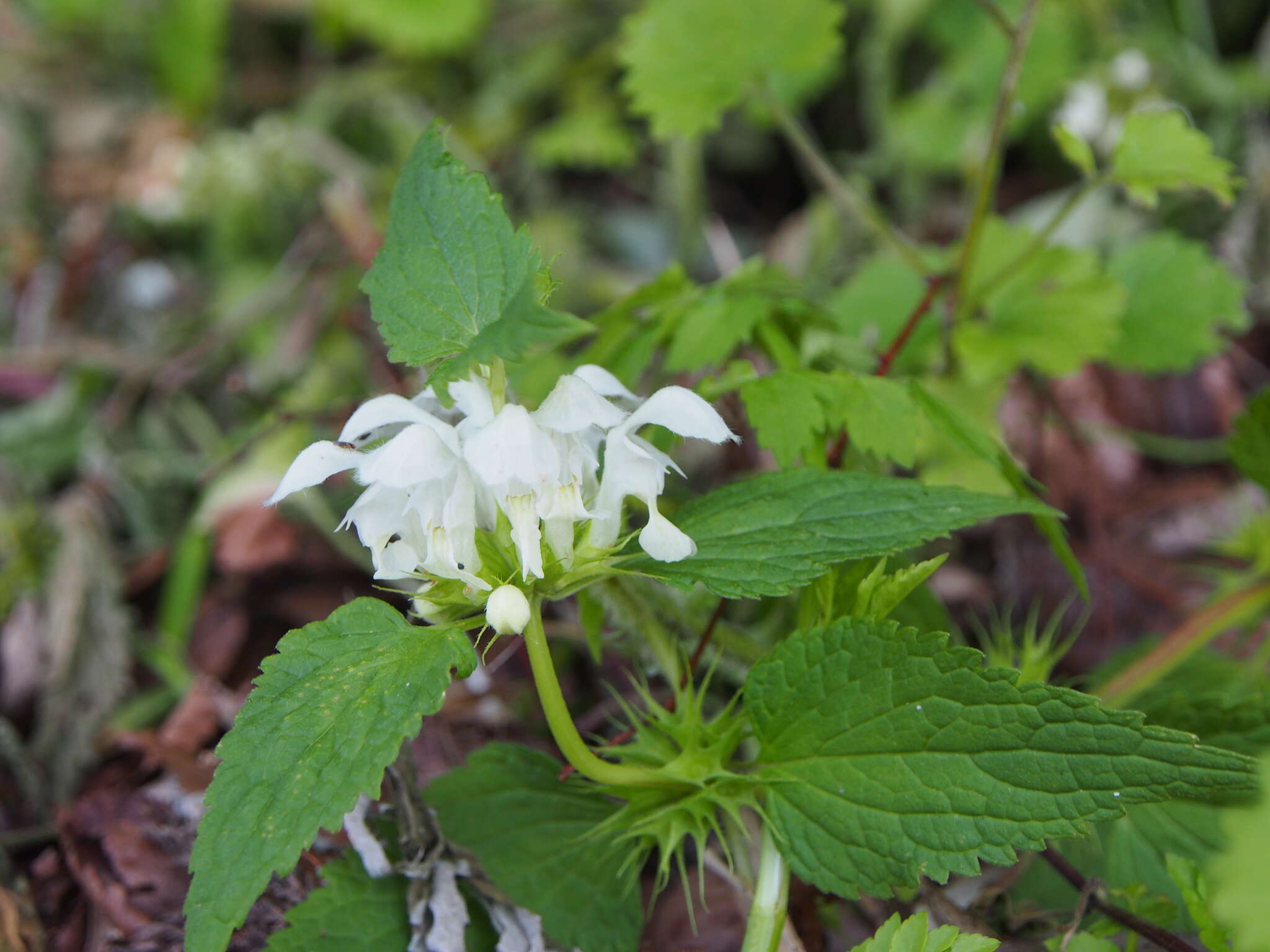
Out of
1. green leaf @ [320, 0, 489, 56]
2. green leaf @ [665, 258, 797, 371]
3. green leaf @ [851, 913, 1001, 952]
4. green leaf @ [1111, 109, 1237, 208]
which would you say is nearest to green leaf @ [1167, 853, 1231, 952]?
green leaf @ [851, 913, 1001, 952]

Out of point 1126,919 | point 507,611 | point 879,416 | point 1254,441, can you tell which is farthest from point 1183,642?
point 507,611

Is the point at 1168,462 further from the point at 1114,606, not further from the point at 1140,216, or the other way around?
the point at 1140,216

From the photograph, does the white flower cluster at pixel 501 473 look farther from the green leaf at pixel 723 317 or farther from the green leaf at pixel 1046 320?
the green leaf at pixel 1046 320

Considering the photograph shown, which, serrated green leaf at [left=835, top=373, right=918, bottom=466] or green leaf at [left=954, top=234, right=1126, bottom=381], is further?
green leaf at [left=954, top=234, right=1126, bottom=381]

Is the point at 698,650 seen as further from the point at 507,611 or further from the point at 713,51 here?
the point at 713,51

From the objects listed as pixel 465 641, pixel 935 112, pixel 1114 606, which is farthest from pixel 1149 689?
pixel 935 112

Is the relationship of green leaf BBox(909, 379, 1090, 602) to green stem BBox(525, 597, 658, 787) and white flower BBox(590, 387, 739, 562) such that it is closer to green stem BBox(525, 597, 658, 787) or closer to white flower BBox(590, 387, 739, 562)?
white flower BBox(590, 387, 739, 562)

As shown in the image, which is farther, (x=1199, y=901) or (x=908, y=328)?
(x=908, y=328)
